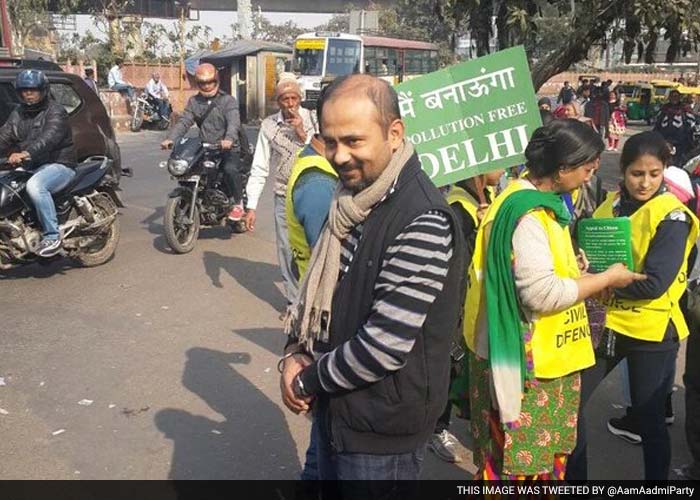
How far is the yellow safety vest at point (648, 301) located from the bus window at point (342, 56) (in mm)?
21606

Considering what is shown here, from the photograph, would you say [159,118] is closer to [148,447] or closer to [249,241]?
[249,241]

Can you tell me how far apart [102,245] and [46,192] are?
39.7 inches

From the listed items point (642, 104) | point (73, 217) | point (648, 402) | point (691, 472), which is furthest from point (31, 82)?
point (642, 104)

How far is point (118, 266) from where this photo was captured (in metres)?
6.98

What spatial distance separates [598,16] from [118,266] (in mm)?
6200

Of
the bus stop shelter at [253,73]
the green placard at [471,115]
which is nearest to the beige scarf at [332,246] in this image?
the green placard at [471,115]

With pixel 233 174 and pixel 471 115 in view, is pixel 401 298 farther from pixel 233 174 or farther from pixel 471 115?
A: pixel 233 174

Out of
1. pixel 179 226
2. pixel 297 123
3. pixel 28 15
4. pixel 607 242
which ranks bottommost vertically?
pixel 179 226

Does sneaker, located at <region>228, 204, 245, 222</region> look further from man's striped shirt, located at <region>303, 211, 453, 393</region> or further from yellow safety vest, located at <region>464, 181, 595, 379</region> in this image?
man's striped shirt, located at <region>303, 211, 453, 393</region>

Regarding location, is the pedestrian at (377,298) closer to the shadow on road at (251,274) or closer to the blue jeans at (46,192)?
the shadow on road at (251,274)

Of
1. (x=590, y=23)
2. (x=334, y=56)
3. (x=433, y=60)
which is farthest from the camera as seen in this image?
(x=433, y=60)

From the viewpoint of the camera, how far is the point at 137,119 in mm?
21234

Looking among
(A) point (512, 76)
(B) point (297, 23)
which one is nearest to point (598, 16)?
(A) point (512, 76)

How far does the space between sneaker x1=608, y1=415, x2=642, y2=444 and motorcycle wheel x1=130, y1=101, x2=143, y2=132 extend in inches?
766
